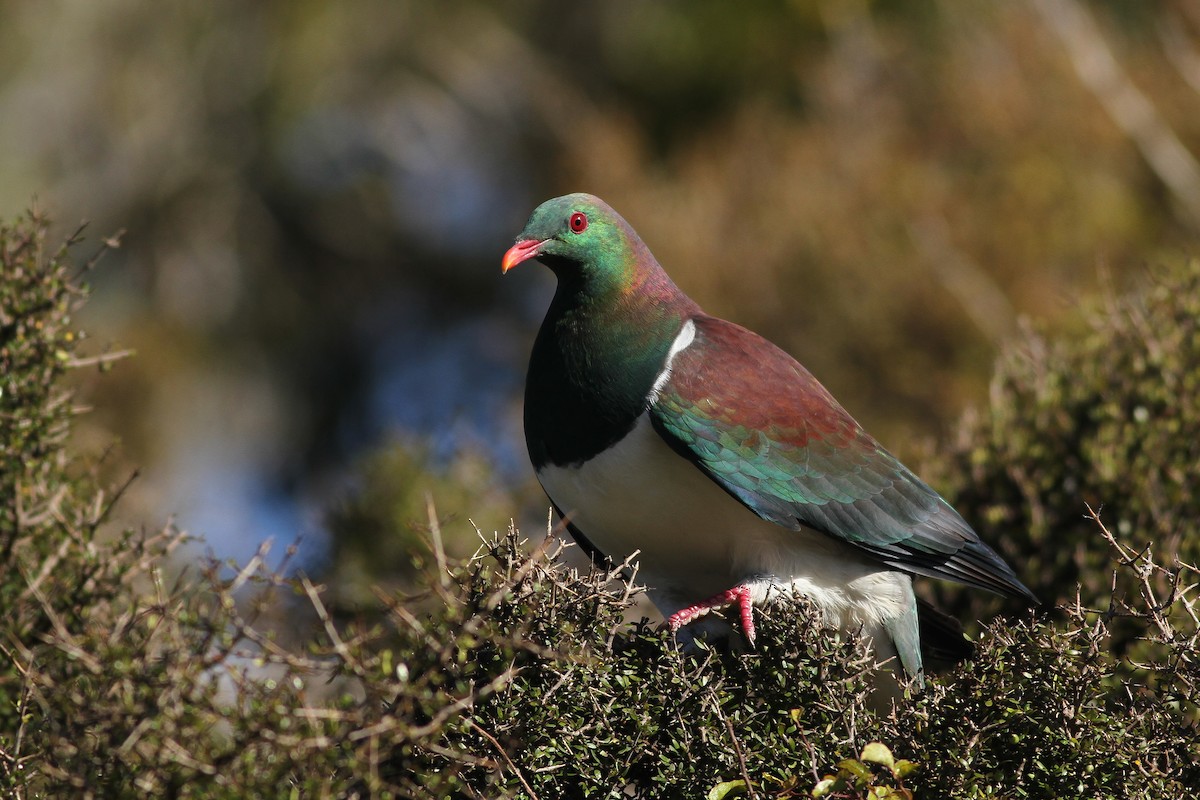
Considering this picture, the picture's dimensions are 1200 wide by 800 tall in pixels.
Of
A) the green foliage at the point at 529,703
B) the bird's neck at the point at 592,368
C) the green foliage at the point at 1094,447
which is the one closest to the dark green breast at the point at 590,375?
the bird's neck at the point at 592,368

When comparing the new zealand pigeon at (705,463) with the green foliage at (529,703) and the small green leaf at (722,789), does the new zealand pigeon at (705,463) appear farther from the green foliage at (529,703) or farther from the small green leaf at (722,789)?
the small green leaf at (722,789)

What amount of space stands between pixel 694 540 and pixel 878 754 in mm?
1278

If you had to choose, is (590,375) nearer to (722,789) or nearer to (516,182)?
(722,789)

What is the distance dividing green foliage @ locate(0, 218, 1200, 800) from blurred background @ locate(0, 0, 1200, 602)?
363cm

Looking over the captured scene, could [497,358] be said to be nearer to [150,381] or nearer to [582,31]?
[150,381]

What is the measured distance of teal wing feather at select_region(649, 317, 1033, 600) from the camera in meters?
3.97

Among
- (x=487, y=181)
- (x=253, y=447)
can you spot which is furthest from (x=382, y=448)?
(x=487, y=181)

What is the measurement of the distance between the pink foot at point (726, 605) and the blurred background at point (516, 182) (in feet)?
10.2

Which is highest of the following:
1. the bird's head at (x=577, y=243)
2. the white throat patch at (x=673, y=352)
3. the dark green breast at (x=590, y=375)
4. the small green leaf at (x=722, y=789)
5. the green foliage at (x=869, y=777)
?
the bird's head at (x=577, y=243)

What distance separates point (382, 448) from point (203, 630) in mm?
4057

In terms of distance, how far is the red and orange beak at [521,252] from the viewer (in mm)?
4164

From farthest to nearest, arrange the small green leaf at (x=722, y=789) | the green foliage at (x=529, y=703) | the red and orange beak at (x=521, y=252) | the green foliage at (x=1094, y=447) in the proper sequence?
the green foliage at (x=1094, y=447) < the red and orange beak at (x=521, y=252) < the small green leaf at (x=722, y=789) < the green foliage at (x=529, y=703)

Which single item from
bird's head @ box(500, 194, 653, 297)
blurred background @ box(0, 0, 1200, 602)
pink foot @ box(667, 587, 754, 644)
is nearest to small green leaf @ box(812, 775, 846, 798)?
pink foot @ box(667, 587, 754, 644)

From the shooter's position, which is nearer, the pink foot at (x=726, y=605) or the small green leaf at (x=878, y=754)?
the small green leaf at (x=878, y=754)
